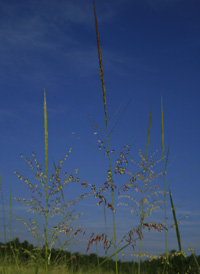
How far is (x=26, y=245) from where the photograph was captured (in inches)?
387

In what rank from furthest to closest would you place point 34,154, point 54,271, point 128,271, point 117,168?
point 128,271 → point 54,271 → point 34,154 → point 117,168

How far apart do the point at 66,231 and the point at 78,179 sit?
30.6 inches

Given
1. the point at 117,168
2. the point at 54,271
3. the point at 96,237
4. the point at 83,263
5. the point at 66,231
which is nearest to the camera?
the point at 96,237

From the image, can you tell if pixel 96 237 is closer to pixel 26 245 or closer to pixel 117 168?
pixel 117 168

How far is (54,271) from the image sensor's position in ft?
21.2

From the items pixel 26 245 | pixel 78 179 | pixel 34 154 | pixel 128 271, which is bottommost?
pixel 128 271

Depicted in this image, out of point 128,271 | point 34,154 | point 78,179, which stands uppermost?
point 34,154

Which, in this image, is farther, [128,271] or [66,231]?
[128,271]

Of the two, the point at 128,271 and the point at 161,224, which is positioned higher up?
the point at 161,224

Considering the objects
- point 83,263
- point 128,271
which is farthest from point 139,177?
point 83,263

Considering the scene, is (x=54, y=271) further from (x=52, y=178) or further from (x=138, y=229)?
(x=138, y=229)

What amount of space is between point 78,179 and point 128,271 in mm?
→ 5832

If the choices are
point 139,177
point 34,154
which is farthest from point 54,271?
point 139,177

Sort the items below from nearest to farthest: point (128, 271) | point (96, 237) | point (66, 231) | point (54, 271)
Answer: point (96, 237), point (66, 231), point (54, 271), point (128, 271)
